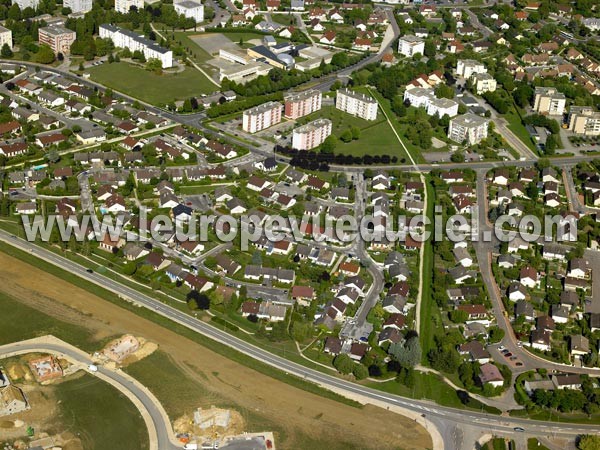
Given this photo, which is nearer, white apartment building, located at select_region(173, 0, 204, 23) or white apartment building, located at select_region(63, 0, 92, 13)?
white apartment building, located at select_region(63, 0, 92, 13)

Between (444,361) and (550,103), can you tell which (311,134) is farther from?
(444,361)

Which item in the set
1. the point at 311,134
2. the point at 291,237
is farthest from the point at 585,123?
the point at 291,237

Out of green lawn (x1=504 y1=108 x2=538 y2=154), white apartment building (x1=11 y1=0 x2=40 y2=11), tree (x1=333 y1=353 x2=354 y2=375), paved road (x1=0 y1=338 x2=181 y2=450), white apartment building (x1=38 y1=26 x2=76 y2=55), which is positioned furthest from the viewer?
white apartment building (x1=11 y1=0 x2=40 y2=11)

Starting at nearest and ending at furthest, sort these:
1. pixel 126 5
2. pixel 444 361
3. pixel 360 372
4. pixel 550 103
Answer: pixel 360 372, pixel 444 361, pixel 550 103, pixel 126 5

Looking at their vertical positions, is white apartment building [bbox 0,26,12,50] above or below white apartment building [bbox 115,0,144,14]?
below

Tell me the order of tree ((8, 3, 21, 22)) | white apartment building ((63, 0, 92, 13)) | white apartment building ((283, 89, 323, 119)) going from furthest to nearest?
white apartment building ((63, 0, 92, 13)) → tree ((8, 3, 21, 22)) → white apartment building ((283, 89, 323, 119))

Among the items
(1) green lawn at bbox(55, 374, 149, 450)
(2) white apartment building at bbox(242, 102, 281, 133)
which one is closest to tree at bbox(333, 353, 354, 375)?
(1) green lawn at bbox(55, 374, 149, 450)

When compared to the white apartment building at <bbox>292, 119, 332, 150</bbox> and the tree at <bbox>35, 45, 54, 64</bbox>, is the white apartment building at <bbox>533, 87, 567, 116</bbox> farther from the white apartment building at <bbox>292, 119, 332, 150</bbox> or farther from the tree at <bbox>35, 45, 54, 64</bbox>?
the tree at <bbox>35, 45, 54, 64</bbox>

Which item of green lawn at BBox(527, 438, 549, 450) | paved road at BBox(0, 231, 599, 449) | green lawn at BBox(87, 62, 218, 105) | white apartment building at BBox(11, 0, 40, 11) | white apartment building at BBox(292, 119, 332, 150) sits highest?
white apartment building at BBox(11, 0, 40, 11)
